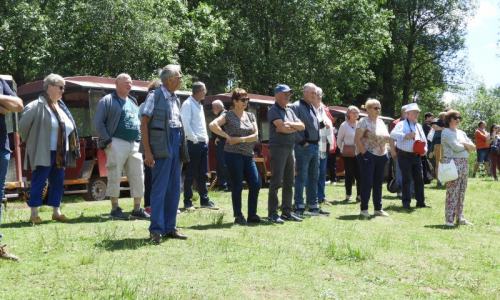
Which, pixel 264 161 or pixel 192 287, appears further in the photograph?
pixel 264 161

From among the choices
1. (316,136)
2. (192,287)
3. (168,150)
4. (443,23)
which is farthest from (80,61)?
(443,23)

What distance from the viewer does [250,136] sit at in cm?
814

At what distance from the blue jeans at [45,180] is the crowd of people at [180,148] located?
0.04 feet

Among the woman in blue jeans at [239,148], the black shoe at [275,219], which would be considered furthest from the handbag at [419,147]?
the woman in blue jeans at [239,148]

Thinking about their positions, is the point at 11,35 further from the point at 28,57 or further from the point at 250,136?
the point at 250,136

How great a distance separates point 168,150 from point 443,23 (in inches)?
1587

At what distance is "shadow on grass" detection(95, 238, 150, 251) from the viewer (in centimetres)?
617

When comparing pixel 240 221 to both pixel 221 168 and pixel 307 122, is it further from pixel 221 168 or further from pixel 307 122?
pixel 221 168

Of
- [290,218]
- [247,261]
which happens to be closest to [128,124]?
[290,218]

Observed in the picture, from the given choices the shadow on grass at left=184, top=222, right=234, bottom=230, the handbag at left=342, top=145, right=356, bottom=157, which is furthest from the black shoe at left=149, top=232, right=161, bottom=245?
the handbag at left=342, top=145, right=356, bottom=157

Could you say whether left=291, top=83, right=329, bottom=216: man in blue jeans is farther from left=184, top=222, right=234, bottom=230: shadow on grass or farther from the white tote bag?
the white tote bag

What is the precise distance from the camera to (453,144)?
907cm

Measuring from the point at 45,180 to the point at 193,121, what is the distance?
2.52m

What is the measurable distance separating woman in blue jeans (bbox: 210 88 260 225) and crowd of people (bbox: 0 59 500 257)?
1 centimetres
